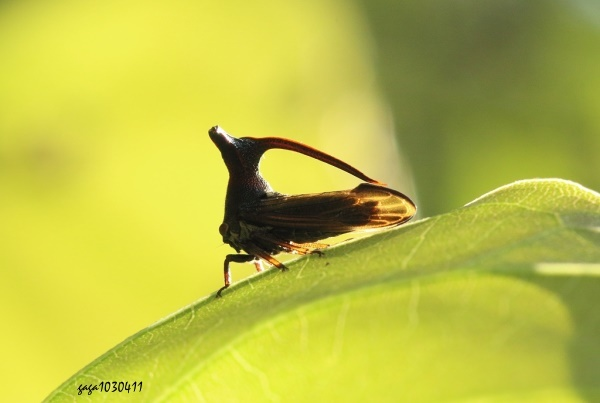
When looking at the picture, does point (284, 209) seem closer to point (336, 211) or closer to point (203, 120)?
point (336, 211)

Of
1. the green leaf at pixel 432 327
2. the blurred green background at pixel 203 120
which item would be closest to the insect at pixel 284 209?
the green leaf at pixel 432 327

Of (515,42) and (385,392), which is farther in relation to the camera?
(515,42)

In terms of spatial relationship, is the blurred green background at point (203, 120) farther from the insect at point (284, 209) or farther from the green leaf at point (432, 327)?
the green leaf at point (432, 327)

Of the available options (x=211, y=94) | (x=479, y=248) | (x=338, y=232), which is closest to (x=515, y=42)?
(x=211, y=94)

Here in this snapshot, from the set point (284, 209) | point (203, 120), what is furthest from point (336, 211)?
point (203, 120)

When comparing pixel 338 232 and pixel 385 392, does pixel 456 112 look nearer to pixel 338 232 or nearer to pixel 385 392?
pixel 338 232

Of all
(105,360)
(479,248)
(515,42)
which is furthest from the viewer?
(515,42)

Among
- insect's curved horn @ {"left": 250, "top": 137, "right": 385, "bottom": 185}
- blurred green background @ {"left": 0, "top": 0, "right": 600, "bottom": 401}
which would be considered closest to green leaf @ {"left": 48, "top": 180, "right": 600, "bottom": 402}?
insect's curved horn @ {"left": 250, "top": 137, "right": 385, "bottom": 185}
